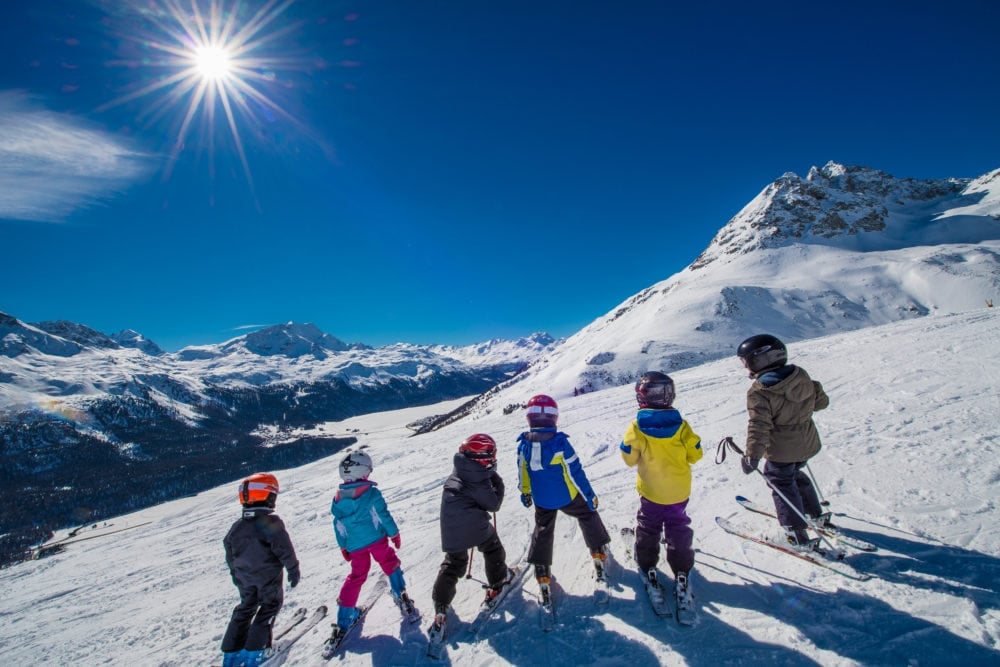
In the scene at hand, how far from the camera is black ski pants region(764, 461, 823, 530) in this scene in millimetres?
5004

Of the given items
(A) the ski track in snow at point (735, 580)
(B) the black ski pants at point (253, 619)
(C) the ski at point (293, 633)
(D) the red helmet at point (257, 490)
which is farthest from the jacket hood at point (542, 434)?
(C) the ski at point (293, 633)

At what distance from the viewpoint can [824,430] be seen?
8.75 m

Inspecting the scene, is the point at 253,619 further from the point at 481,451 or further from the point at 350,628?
the point at 481,451

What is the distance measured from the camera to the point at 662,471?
460cm

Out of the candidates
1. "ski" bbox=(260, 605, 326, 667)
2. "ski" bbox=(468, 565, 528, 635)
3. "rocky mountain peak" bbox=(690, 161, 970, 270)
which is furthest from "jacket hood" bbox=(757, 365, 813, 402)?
"rocky mountain peak" bbox=(690, 161, 970, 270)

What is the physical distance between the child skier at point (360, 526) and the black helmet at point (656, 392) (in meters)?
3.72

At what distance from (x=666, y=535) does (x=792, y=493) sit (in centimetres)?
190

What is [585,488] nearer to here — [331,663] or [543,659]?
[543,659]

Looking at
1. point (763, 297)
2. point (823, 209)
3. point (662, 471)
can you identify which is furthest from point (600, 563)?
point (823, 209)

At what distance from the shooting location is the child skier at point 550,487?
16.8ft

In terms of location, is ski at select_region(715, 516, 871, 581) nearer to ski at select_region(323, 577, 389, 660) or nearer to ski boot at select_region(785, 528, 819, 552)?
A: ski boot at select_region(785, 528, 819, 552)

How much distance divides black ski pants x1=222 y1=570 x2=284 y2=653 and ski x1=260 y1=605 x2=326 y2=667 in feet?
0.66

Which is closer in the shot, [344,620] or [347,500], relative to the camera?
[344,620]

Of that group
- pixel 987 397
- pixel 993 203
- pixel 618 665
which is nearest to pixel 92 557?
pixel 618 665
